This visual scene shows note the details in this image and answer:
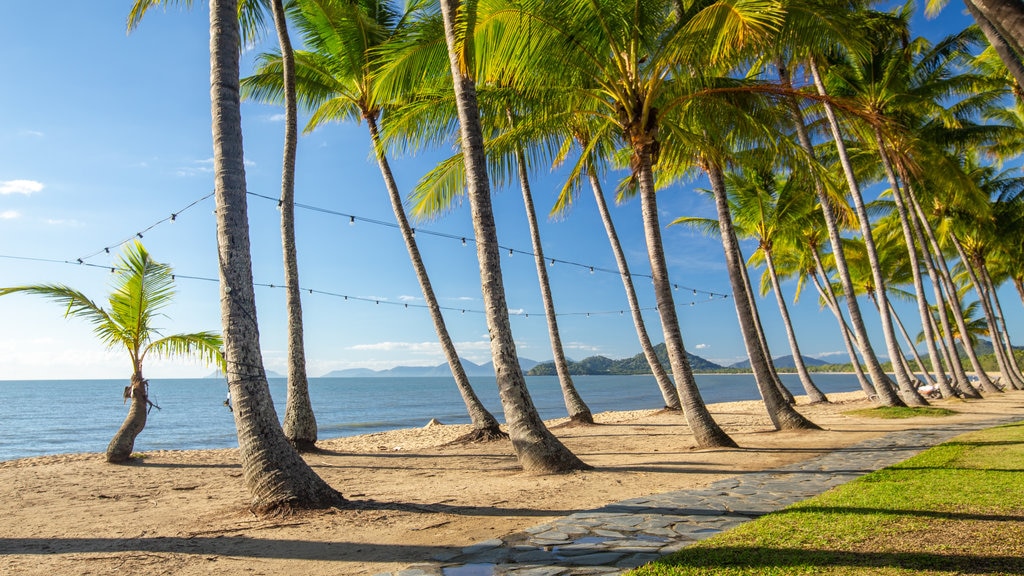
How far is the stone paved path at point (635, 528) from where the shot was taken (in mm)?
3604

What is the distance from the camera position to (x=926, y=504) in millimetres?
4578

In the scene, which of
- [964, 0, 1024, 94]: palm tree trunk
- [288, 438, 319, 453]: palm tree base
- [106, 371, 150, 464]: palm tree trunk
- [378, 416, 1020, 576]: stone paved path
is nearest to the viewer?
[378, 416, 1020, 576]: stone paved path

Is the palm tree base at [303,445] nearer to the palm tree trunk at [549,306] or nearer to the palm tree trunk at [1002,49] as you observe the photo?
the palm tree trunk at [549,306]

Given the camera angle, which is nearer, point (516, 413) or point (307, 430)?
point (516, 413)

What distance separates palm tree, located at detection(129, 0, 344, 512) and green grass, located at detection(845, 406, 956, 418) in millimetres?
12792

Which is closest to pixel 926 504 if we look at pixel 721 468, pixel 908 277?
pixel 721 468

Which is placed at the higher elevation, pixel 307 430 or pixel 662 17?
pixel 662 17

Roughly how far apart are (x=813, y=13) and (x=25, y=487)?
12014mm

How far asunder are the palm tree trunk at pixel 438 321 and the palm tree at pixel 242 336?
589 centimetres

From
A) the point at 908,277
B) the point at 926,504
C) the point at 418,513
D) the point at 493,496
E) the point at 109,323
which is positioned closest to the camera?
the point at 926,504

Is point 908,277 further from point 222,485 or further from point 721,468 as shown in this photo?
point 222,485

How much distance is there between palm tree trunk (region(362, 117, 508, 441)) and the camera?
11672mm

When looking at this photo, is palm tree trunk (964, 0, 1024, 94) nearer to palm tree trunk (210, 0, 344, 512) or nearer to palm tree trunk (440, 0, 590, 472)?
palm tree trunk (440, 0, 590, 472)

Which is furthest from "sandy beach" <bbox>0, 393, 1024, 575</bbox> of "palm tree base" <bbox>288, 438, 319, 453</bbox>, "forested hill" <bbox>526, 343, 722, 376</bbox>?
"forested hill" <bbox>526, 343, 722, 376</bbox>
